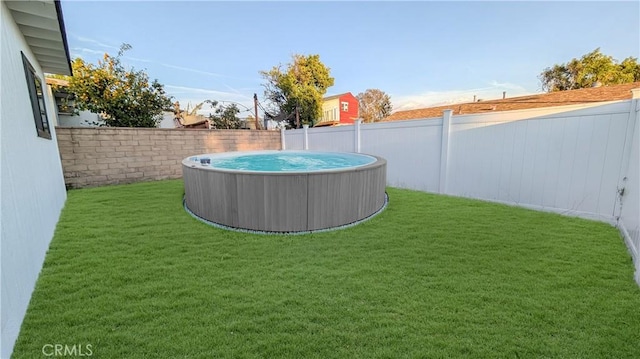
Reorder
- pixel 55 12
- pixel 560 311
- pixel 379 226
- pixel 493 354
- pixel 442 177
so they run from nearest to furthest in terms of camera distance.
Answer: pixel 493 354
pixel 560 311
pixel 55 12
pixel 379 226
pixel 442 177

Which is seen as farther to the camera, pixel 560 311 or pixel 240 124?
pixel 240 124

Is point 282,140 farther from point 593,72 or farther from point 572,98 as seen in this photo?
point 593,72

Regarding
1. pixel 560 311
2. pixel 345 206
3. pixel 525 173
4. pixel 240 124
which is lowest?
pixel 560 311

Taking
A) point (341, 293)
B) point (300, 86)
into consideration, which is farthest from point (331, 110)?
point (341, 293)

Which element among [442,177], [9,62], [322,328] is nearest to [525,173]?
[442,177]

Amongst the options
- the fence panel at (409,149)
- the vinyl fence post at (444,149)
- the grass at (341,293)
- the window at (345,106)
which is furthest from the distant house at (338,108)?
the grass at (341,293)

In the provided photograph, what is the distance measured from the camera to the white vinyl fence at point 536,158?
3561mm

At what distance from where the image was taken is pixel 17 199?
83.4 inches

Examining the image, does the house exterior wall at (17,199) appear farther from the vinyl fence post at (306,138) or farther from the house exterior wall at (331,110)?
the house exterior wall at (331,110)

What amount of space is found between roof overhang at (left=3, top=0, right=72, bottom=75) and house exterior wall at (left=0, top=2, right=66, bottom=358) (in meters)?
0.22

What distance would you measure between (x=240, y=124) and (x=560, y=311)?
17.4m

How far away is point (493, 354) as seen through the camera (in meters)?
1.56

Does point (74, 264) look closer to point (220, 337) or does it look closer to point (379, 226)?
point (220, 337)

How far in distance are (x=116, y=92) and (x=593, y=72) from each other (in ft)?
92.3
